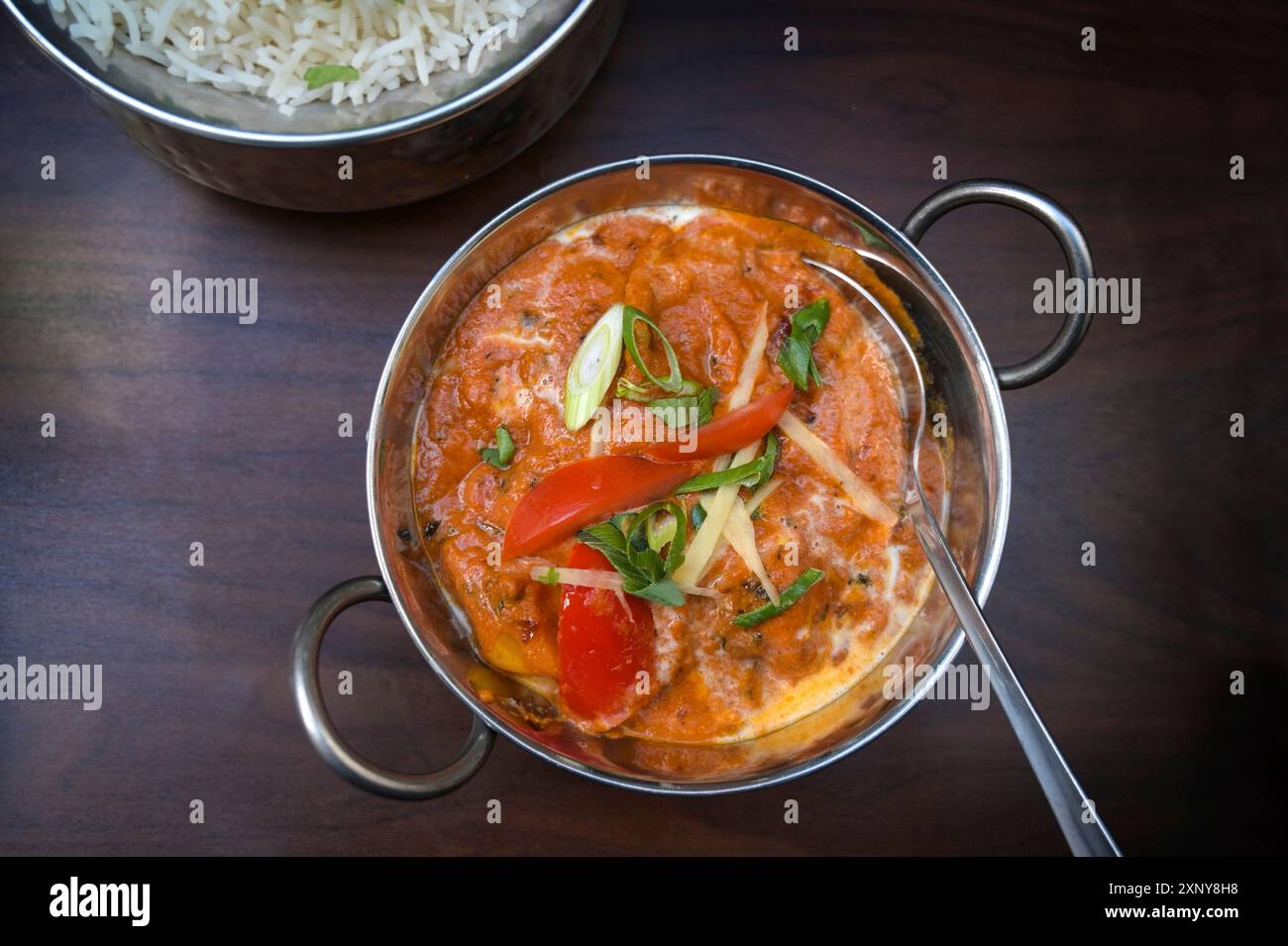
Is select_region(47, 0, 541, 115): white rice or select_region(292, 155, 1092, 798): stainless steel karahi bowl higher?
select_region(47, 0, 541, 115): white rice

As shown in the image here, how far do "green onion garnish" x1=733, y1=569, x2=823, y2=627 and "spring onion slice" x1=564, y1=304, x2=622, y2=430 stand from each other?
0.39 meters

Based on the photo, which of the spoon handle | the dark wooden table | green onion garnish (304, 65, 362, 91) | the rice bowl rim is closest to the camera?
the spoon handle

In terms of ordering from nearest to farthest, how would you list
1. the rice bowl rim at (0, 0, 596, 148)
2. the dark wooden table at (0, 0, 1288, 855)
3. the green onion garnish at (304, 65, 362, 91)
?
1. the rice bowl rim at (0, 0, 596, 148)
2. the green onion garnish at (304, 65, 362, 91)
3. the dark wooden table at (0, 0, 1288, 855)

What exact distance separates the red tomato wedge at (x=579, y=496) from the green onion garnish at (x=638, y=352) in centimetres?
12

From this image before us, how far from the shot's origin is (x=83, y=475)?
1702 millimetres

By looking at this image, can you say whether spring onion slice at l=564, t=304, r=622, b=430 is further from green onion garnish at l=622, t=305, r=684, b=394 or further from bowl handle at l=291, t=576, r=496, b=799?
bowl handle at l=291, t=576, r=496, b=799

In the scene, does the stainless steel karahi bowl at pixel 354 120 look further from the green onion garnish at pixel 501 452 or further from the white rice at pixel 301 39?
the green onion garnish at pixel 501 452

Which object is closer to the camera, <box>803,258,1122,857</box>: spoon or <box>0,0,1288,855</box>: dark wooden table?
<box>803,258,1122,857</box>: spoon

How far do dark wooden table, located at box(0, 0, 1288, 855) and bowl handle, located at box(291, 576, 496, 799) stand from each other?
0.29 m

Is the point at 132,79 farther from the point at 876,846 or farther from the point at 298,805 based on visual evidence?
the point at 876,846

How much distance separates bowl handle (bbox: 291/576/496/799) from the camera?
4.25 ft

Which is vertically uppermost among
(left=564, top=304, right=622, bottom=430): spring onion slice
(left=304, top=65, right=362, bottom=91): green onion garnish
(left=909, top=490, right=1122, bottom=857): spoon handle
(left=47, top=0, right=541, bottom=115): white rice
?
(left=47, top=0, right=541, bottom=115): white rice

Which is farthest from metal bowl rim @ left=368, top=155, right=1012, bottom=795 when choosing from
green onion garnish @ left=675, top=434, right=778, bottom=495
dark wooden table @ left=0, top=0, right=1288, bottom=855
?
green onion garnish @ left=675, top=434, right=778, bottom=495
